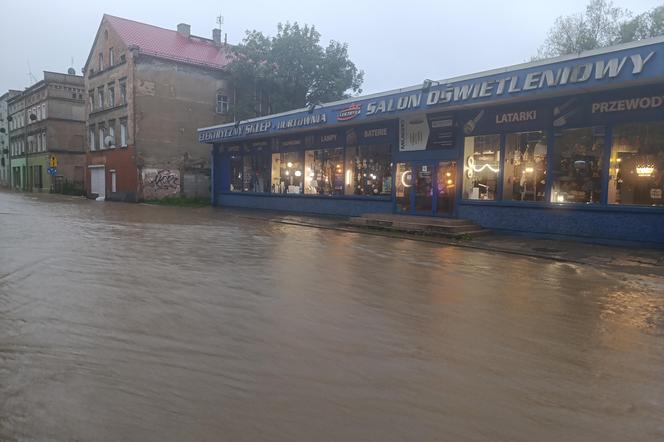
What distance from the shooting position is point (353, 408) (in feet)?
11.3

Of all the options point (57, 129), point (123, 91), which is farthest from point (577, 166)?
point (57, 129)

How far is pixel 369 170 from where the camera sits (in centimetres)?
2061

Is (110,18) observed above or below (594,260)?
above

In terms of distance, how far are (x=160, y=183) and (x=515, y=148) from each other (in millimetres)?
24768

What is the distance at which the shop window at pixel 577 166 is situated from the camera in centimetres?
1358

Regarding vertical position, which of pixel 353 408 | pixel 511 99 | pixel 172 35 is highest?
pixel 172 35

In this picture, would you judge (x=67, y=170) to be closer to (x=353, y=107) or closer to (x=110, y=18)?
(x=110, y=18)

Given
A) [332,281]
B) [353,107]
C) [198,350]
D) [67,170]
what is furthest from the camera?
[67,170]

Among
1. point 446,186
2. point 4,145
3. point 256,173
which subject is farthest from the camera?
point 4,145

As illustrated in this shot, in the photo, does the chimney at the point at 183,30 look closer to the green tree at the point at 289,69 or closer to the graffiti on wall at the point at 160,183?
the green tree at the point at 289,69

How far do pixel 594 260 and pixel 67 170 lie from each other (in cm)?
5002

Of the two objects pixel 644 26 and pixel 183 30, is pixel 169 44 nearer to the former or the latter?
pixel 183 30

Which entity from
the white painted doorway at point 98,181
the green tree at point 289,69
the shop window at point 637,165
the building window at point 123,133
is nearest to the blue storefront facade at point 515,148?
the shop window at point 637,165

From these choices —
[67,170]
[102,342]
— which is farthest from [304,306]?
[67,170]
